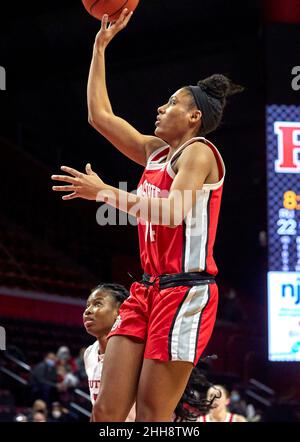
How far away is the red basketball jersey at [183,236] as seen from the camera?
3.11 metres

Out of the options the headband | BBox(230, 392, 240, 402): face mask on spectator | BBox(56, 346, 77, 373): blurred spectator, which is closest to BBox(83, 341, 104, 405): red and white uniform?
the headband

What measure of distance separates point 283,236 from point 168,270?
19.1ft

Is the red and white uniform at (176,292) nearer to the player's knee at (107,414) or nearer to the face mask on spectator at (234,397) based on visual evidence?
the player's knee at (107,414)

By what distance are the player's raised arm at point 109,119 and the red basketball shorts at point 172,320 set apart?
0.68 metres

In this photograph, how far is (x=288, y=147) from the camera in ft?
29.5

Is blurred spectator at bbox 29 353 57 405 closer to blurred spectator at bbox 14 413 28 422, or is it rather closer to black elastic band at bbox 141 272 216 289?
blurred spectator at bbox 14 413 28 422

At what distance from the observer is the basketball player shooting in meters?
2.96

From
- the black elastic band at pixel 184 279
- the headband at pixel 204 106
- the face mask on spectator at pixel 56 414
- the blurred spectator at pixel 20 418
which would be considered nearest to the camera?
the black elastic band at pixel 184 279

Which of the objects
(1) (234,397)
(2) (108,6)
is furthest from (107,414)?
(1) (234,397)

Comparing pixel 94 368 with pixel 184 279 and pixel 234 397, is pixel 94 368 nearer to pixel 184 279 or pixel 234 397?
pixel 184 279

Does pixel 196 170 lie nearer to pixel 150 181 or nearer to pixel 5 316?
pixel 150 181

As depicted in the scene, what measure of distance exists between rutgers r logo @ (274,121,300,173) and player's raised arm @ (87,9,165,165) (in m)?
5.58

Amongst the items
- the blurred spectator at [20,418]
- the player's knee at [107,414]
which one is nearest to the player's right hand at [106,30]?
the player's knee at [107,414]

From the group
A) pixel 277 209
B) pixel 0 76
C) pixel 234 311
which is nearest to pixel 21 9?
pixel 0 76
